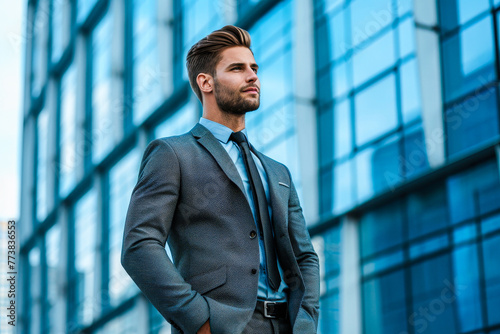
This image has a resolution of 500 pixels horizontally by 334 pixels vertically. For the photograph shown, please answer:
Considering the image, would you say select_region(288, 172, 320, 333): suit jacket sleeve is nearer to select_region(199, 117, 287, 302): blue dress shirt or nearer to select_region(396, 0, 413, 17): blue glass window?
select_region(199, 117, 287, 302): blue dress shirt

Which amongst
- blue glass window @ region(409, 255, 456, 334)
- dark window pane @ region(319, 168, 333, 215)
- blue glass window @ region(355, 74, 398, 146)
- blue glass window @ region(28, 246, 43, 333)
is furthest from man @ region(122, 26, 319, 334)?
blue glass window @ region(28, 246, 43, 333)

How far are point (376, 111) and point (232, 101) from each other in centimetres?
1307

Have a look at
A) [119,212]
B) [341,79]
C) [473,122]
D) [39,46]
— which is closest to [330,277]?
[341,79]

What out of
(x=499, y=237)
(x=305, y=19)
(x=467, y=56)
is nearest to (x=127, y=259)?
(x=499, y=237)

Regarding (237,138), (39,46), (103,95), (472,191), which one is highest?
(39,46)

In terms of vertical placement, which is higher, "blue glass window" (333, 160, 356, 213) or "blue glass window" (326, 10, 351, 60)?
"blue glass window" (326, 10, 351, 60)

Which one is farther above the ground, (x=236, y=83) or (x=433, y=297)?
(x=433, y=297)

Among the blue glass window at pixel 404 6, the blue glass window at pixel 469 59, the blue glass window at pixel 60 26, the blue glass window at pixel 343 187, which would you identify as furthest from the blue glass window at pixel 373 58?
the blue glass window at pixel 60 26

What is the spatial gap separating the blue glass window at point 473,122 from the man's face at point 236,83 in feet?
34.0

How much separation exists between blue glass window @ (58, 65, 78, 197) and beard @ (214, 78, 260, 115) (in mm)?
30270

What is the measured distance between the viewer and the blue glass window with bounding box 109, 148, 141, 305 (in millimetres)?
27781

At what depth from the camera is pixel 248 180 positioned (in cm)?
373

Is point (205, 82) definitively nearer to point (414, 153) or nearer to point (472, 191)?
point (472, 191)

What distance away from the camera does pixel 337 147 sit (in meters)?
17.5
